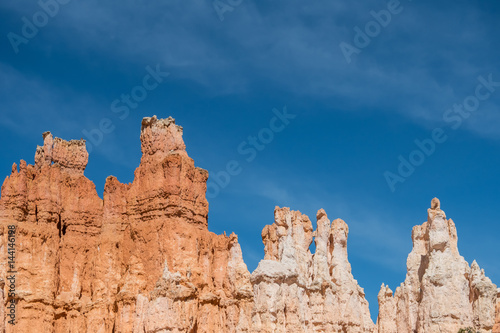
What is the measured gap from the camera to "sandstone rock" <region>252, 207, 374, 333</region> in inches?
2532

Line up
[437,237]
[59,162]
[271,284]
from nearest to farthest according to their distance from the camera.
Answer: [437,237]
[271,284]
[59,162]

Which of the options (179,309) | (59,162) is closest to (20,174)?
(59,162)

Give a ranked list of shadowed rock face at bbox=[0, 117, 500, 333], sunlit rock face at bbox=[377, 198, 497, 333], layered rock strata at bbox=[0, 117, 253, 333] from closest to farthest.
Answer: sunlit rock face at bbox=[377, 198, 497, 333] → shadowed rock face at bbox=[0, 117, 500, 333] → layered rock strata at bbox=[0, 117, 253, 333]

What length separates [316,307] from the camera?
70.9 metres

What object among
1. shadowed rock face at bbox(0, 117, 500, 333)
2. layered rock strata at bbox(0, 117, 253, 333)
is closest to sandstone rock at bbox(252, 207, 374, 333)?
shadowed rock face at bbox(0, 117, 500, 333)

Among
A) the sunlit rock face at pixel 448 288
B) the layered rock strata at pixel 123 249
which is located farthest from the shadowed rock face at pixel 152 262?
the sunlit rock face at pixel 448 288

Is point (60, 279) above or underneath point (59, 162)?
underneath

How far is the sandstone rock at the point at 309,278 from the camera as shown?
64.3 metres

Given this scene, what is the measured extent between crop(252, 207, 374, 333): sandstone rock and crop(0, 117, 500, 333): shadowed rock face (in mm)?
106

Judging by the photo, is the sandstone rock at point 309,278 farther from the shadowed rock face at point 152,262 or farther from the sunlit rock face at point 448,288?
the sunlit rock face at point 448,288

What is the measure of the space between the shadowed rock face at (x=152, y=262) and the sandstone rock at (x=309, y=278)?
106mm

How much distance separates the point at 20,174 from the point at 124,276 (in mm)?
10545

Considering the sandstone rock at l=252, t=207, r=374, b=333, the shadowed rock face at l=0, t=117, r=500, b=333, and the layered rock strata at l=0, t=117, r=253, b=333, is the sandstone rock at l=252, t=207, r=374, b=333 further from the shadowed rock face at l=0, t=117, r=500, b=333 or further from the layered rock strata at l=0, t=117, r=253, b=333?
the layered rock strata at l=0, t=117, r=253, b=333

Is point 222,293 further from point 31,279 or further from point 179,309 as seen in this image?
point 31,279
